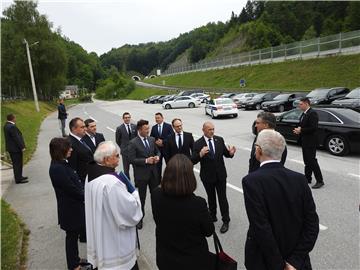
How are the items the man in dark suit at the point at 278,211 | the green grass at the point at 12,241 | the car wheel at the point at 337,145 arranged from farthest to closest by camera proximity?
1. the car wheel at the point at 337,145
2. the green grass at the point at 12,241
3. the man in dark suit at the point at 278,211

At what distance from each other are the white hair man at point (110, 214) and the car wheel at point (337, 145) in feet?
28.5

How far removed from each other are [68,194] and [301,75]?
3794cm

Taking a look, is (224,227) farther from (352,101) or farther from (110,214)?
(352,101)

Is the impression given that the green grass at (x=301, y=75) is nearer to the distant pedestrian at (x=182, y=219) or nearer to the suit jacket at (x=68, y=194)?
the suit jacket at (x=68, y=194)

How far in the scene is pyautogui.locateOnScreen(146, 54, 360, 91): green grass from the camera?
32562mm

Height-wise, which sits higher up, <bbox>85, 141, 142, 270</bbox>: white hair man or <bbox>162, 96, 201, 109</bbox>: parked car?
<bbox>85, 141, 142, 270</bbox>: white hair man

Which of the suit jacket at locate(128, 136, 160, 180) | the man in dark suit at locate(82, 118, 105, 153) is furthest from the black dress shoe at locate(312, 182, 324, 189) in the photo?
the man in dark suit at locate(82, 118, 105, 153)

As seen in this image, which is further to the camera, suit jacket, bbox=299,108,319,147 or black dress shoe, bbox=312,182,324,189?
black dress shoe, bbox=312,182,324,189

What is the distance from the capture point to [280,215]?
2602 mm

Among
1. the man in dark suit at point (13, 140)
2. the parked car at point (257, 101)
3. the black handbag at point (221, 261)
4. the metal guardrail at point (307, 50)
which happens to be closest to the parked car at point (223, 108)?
the parked car at point (257, 101)

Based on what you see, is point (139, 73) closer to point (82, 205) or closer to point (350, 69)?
point (350, 69)

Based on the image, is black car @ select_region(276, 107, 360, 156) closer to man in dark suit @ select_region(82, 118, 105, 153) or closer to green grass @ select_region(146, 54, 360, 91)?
man in dark suit @ select_region(82, 118, 105, 153)

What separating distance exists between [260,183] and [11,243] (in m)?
4.42

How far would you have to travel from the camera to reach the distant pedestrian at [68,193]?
4.02 m
